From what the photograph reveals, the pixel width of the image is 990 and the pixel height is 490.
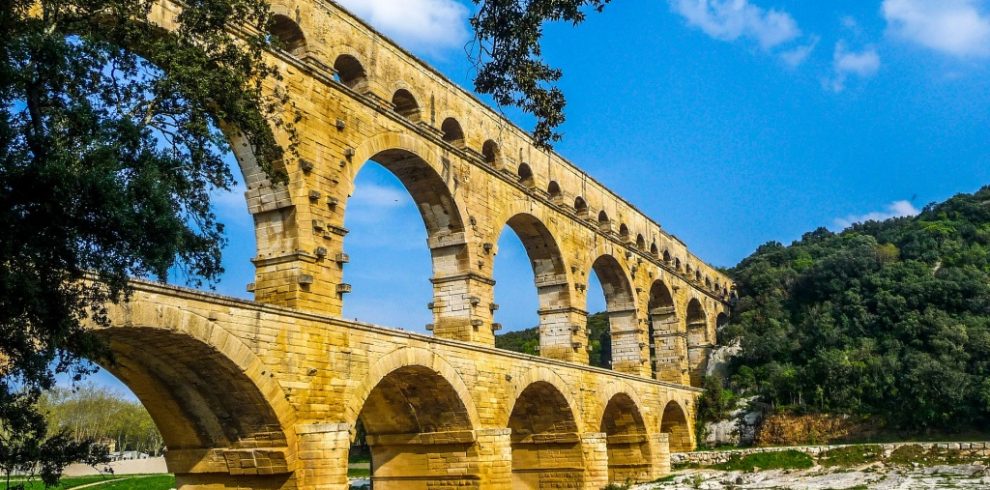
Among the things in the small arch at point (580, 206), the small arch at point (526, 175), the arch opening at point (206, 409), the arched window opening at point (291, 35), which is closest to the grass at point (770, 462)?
the small arch at point (580, 206)

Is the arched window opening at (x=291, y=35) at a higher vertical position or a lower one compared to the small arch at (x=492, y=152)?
higher

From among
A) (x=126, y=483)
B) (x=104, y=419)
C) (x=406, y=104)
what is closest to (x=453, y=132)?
(x=406, y=104)

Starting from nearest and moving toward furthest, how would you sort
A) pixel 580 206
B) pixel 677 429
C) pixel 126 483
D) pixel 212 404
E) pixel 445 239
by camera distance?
pixel 212 404 → pixel 445 239 → pixel 580 206 → pixel 677 429 → pixel 126 483

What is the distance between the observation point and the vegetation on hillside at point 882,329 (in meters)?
32.8

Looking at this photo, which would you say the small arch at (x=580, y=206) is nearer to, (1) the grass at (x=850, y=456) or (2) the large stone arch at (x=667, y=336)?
(2) the large stone arch at (x=667, y=336)

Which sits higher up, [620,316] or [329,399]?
[620,316]

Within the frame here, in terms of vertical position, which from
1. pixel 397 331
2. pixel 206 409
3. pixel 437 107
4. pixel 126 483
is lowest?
pixel 126 483

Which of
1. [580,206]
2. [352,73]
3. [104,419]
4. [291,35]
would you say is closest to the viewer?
[291,35]

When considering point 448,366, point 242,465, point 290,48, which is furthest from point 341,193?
point 242,465

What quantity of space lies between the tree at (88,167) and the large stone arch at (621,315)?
21032 mm

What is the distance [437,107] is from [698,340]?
24.9m

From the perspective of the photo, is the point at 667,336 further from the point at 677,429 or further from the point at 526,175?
the point at 526,175

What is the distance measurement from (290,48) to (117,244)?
30.0 feet

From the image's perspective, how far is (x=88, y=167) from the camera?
327 inches
